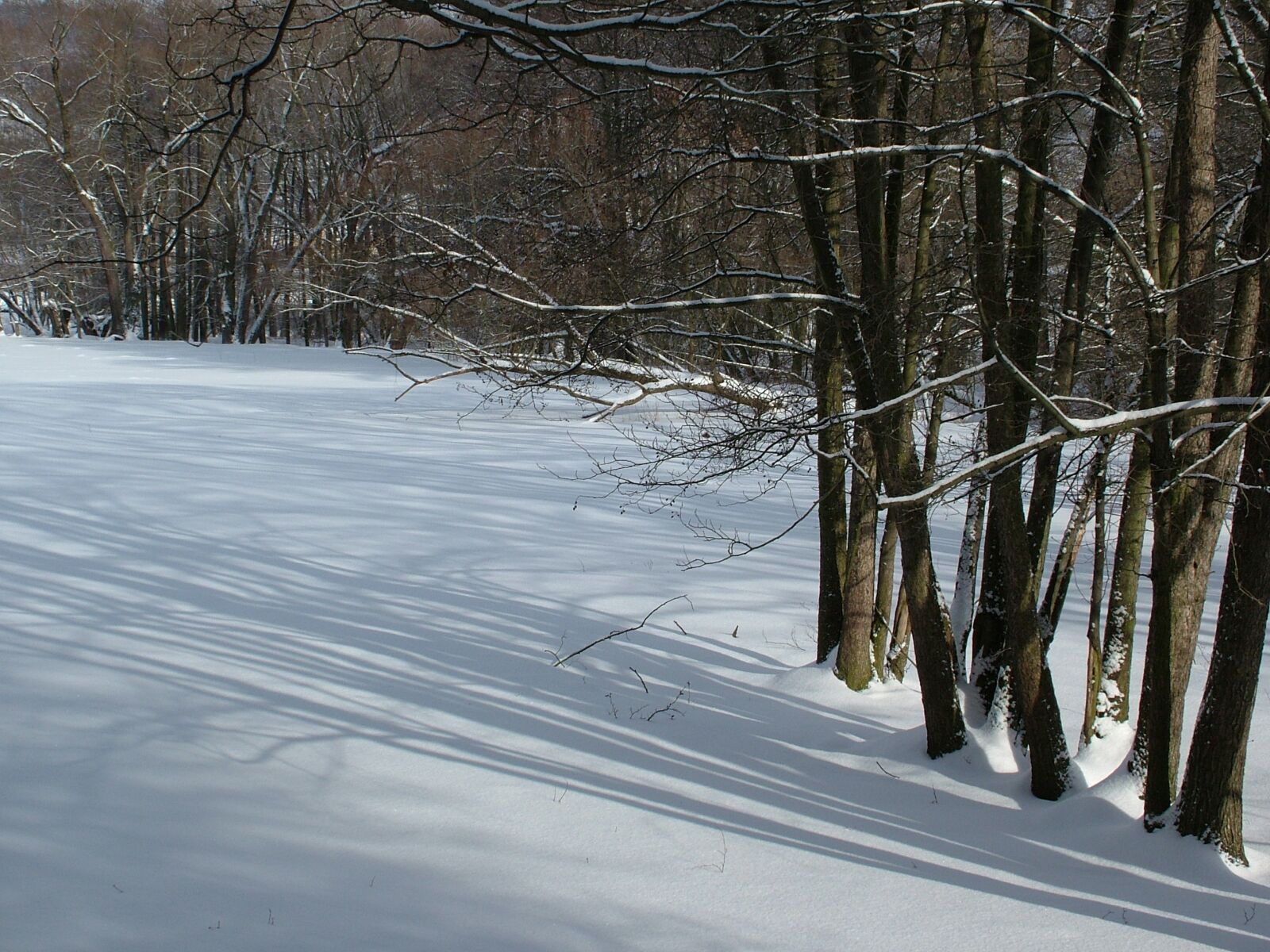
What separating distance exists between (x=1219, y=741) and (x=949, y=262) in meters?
2.73

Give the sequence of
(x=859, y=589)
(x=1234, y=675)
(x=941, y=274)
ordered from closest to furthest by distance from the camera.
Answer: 1. (x=1234, y=675)
2. (x=941, y=274)
3. (x=859, y=589)

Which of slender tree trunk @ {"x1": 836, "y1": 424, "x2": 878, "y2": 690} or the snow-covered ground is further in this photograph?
slender tree trunk @ {"x1": 836, "y1": 424, "x2": 878, "y2": 690}

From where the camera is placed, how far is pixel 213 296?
44.8 meters

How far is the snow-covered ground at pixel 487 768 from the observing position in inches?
181

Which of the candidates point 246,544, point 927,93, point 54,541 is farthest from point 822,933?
point 54,541

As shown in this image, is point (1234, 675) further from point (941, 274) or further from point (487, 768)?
point (487, 768)

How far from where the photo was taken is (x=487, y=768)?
6172 millimetres

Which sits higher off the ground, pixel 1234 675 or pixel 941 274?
pixel 941 274

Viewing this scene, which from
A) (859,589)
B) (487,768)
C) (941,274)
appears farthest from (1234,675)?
(487,768)

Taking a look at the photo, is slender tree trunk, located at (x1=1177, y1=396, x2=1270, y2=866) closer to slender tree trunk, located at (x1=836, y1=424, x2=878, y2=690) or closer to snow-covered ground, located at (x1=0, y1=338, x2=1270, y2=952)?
snow-covered ground, located at (x1=0, y1=338, x2=1270, y2=952)

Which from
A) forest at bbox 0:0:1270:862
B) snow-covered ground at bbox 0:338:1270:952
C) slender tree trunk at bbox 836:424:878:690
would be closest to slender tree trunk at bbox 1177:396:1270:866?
forest at bbox 0:0:1270:862

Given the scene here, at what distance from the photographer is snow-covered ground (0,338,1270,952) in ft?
15.1

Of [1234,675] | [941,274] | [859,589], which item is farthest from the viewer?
[859,589]

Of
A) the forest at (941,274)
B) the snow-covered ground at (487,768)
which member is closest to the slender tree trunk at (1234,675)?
the forest at (941,274)
